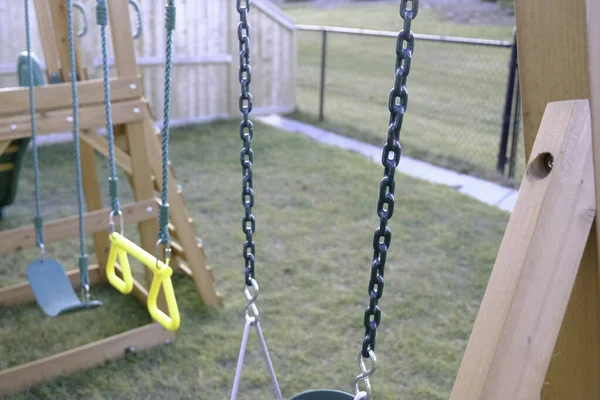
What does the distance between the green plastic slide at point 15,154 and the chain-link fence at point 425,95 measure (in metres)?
4.00

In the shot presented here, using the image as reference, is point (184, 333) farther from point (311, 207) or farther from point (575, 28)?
point (575, 28)

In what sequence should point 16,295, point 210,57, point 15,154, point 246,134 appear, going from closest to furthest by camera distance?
point 246,134
point 16,295
point 15,154
point 210,57

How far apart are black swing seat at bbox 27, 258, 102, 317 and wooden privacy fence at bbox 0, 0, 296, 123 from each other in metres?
4.39

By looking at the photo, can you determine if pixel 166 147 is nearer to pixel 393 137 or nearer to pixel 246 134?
pixel 246 134

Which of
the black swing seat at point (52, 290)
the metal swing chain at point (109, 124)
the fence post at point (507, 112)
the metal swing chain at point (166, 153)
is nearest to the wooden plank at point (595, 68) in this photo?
the metal swing chain at point (166, 153)

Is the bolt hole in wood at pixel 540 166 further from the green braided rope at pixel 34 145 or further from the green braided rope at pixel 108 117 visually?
the green braided rope at pixel 34 145

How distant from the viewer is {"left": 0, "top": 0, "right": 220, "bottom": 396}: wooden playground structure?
279 cm

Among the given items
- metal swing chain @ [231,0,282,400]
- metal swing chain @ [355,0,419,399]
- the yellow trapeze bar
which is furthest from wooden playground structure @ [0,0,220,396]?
metal swing chain @ [355,0,419,399]

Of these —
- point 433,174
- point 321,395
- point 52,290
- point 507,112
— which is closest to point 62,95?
point 52,290

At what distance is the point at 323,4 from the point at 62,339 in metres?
22.6

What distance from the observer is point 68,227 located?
119 inches

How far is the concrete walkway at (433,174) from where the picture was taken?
5320 millimetres

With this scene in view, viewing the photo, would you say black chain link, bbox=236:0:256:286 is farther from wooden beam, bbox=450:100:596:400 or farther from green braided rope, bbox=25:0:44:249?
green braided rope, bbox=25:0:44:249

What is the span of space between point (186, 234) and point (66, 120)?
0.88 meters
